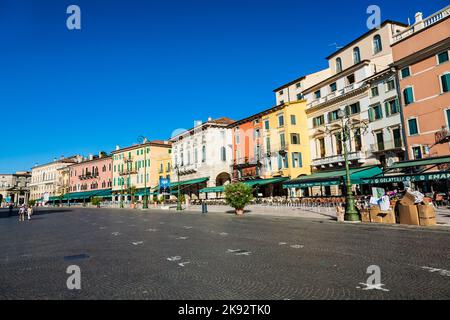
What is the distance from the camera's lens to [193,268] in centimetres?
657

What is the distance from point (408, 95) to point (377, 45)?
728 centimetres

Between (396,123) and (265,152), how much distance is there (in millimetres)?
16797

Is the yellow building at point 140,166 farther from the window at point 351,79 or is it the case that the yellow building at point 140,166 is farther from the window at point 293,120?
the window at point 351,79

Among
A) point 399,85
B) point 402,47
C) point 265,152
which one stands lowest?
point 265,152

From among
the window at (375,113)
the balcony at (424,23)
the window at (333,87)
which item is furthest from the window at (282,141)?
the balcony at (424,23)

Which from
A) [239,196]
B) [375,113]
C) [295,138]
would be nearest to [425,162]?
[375,113]

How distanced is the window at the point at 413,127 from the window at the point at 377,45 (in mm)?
8615

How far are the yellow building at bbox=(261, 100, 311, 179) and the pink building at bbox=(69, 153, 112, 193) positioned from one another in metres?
47.8

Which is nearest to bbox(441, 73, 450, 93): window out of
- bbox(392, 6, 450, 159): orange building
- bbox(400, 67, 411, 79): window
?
bbox(392, 6, 450, 159): orange building

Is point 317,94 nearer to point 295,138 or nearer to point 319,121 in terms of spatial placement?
point 319,121

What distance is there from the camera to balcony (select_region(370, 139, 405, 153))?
27.4 m

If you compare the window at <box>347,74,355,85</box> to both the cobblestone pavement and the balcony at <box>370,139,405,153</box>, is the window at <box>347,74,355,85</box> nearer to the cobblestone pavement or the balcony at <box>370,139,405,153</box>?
the balcony at <box>370,139,405,153</box>
